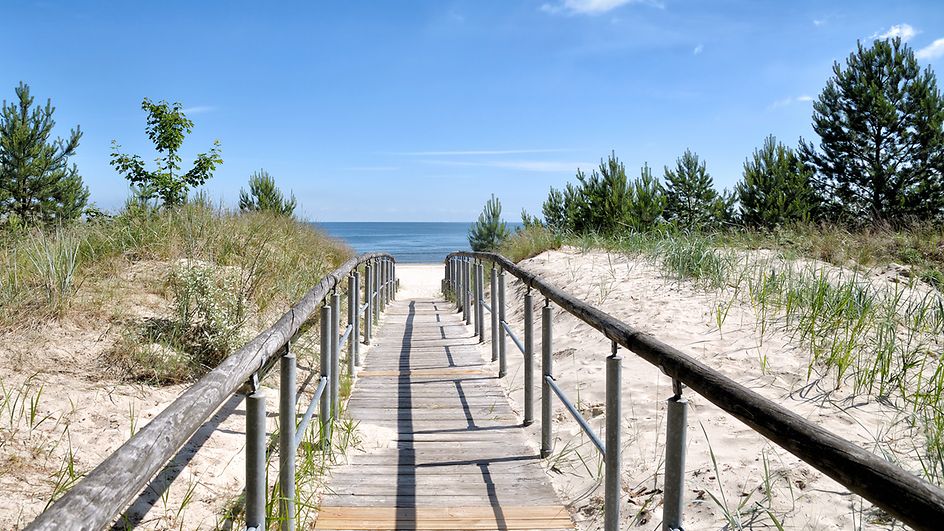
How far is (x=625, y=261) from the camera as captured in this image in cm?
928

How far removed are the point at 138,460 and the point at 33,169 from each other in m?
18.6

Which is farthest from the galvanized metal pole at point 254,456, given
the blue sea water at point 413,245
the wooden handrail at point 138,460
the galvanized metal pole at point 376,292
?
the blue sea water at point 413,245

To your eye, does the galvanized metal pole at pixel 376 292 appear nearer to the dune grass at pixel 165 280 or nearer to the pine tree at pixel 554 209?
the dune grass at pixel 165 280

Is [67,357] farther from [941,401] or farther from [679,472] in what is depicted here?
[941,401]

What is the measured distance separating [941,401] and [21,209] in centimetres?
1893

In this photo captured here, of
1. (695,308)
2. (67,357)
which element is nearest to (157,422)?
(67,357)

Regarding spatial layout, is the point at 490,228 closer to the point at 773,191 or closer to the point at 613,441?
the point at 773,191

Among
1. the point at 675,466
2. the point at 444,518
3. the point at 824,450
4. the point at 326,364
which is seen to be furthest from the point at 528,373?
the point at 824,450

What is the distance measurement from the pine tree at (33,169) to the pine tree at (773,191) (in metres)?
20.7

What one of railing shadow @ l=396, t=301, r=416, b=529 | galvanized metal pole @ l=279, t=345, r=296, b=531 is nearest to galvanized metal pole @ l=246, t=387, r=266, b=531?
galvanized metal pole @ l=279, t=345, r=296, b=531

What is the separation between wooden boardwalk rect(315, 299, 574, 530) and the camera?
2.82 m

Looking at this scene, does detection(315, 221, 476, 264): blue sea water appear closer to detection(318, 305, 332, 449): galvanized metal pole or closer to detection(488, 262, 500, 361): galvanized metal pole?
detection(488, 262, 500, 361): galvanized metal pole

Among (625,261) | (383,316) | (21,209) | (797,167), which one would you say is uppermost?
(797,167)

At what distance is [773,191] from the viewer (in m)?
21.5
